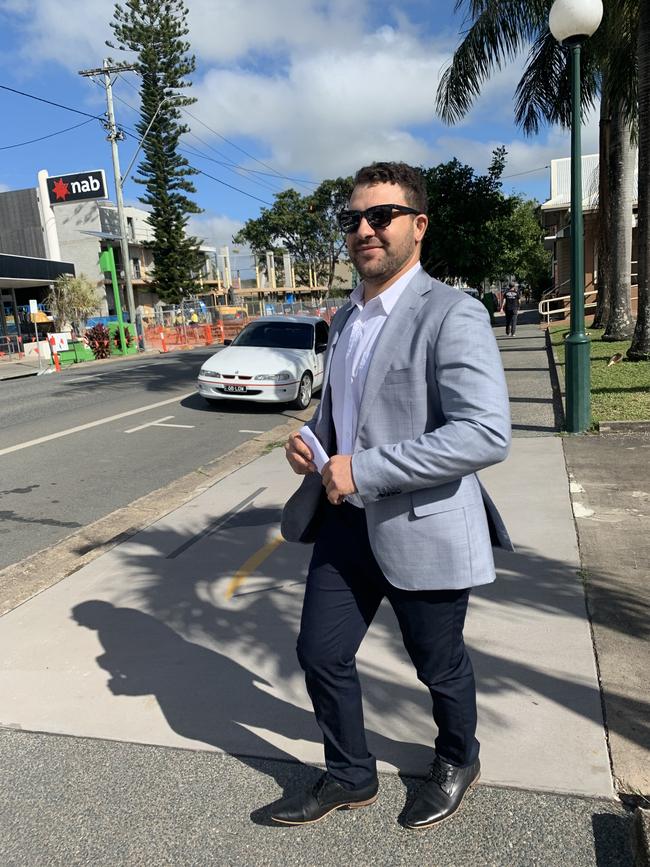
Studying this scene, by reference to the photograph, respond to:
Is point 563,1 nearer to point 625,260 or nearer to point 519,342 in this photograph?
point 625,260

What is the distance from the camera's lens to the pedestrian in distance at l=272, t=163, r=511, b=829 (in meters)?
1.90

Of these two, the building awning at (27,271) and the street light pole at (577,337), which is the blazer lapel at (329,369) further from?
the building awning at (27,271)

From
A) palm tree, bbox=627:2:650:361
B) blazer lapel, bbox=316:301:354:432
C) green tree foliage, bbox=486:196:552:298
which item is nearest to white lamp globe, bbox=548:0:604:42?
palm tree, bbox=627:2:650:361

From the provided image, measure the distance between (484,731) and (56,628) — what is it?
7.94 ft

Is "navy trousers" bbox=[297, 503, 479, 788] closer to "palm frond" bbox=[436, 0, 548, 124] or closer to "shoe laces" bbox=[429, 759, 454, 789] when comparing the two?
"shoe laces" bbox=[429, 759, 454, 789]

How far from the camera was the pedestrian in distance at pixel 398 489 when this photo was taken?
190cm

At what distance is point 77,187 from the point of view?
39.4 meters

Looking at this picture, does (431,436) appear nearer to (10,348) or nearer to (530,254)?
(10,348)

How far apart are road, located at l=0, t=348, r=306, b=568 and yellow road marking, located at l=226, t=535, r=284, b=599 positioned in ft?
6.08

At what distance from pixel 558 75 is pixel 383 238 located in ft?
55.6

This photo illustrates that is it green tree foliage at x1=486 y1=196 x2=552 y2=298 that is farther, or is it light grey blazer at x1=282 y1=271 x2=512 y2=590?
green tree foliage at x1=486 y1=196 x2=552 y2=298

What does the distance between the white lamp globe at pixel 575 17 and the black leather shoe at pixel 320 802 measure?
7535mm

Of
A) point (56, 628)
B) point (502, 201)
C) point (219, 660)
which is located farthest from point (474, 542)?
point (502, 201)

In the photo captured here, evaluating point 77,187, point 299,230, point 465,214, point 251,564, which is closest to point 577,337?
point 251,564
